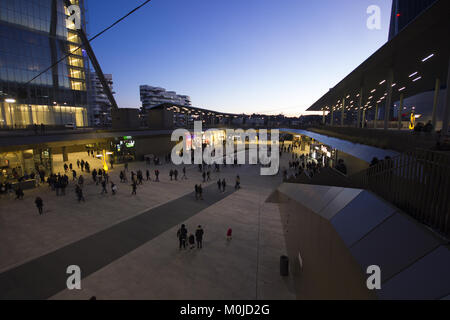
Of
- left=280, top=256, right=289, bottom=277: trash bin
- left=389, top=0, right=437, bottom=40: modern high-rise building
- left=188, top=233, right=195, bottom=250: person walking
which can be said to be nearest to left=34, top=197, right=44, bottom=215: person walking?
left=188, top=233, right=195, bottom=250: person walking

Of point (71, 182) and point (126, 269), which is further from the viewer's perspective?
point (71, 182)

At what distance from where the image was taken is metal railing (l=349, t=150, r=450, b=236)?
3.31 metres

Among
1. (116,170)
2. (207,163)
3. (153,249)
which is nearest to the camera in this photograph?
(153,249)

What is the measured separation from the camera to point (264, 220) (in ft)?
40.1

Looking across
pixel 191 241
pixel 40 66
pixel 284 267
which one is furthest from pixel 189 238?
pixel 40 66

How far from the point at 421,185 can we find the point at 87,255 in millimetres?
10573

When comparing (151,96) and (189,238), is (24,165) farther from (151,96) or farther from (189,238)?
(151,96)

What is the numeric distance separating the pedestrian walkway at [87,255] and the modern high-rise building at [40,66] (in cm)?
3057

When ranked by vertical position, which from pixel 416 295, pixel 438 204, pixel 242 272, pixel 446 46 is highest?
pixel 446 46

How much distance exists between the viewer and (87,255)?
8406 mm

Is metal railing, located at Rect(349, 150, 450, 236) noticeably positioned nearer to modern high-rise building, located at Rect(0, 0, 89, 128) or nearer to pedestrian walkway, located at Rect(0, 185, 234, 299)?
pedestrian walkway, located at Rect(0, 185, 234, 299)

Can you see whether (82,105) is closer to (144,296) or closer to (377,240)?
(144,296)

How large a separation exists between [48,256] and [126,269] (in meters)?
3.36

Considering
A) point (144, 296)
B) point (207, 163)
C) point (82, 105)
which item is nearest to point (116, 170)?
point (207, 163)
